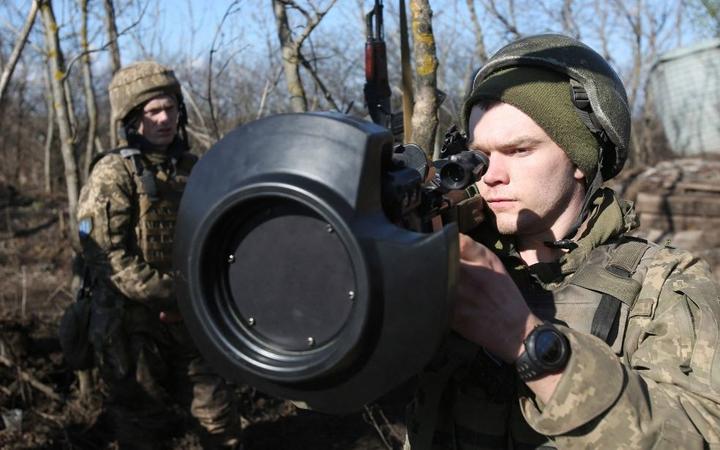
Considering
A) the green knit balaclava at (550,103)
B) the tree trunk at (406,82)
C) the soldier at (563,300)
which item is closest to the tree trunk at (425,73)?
the tree trunk at (406,82)

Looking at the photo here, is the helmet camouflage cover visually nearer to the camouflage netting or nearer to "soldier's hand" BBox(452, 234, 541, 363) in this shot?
"soldier's hand" BBox(452, 234, 541, 363)

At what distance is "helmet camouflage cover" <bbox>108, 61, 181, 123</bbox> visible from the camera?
14.5ft

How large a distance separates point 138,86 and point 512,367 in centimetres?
354

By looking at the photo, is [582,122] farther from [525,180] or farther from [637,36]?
[637,36]

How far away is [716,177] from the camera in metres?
10.2

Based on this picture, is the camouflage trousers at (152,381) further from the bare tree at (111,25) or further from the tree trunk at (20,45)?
the bare tree at (111,25)

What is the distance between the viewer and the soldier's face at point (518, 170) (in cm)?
168

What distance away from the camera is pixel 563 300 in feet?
5.33

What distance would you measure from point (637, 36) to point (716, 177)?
6.39 metres

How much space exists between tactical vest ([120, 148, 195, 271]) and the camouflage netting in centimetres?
593

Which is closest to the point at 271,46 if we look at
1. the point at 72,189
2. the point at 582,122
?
the point at 72,189

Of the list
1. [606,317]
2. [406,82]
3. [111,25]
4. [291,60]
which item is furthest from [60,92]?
[606,317]

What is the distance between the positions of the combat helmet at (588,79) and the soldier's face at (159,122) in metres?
3.11

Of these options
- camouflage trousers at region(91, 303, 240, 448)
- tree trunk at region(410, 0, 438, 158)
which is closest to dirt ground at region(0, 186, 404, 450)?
camouflage trousers at region(91, 303, 240, 448)
